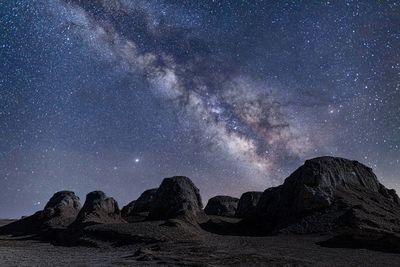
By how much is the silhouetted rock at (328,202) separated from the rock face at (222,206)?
15.5 meters

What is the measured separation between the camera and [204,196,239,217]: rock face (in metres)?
64.7

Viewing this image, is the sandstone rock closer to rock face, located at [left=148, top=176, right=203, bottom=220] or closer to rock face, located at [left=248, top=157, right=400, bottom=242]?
rock face, located at [left=248, top=157, right=400, bottom=242]

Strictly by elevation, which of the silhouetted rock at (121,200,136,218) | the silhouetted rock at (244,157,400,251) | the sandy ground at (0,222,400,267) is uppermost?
the silhouetted rock at (121,200,136,218)

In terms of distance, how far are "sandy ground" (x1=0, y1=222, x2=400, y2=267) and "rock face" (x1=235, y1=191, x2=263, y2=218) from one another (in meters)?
25.0

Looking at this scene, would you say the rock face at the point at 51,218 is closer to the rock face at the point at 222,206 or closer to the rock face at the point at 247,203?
the rock face at the point at 222,206

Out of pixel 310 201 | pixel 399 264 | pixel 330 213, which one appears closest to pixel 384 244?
pixel 399 264

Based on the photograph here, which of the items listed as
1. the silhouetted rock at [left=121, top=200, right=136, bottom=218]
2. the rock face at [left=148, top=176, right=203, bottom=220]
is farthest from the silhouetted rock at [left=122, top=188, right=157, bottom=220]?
the rock face at [left=148, top=176, right=203, bottom=220]

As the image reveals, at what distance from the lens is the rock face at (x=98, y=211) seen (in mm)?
40688

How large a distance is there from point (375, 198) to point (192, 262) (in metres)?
34.1

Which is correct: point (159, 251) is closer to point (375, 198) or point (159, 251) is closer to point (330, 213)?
point (330, 213)

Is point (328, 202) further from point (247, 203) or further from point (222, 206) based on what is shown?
point (222, 206)

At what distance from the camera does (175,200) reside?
47656 mm

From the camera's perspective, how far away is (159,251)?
23219 mm

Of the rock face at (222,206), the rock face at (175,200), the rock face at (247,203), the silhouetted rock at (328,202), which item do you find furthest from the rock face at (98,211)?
the rock face at (247,203)
